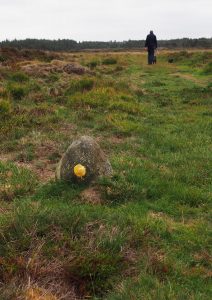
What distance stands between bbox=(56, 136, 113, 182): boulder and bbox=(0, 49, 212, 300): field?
0.16m

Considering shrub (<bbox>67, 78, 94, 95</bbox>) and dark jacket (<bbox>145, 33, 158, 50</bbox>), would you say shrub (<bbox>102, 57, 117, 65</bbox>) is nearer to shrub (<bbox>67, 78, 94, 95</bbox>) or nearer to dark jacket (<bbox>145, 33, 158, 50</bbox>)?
dark jacket (<bbox>145, 33, 158, 50</bbox>)

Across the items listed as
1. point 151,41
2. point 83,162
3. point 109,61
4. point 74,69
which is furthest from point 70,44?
point 83,162

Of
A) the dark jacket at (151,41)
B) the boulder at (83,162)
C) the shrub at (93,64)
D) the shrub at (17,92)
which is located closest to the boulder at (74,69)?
the shrub at (17,92)

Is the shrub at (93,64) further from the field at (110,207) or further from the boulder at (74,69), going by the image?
the field at (110,207)

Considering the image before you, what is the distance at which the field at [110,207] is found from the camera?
4156 millimetres

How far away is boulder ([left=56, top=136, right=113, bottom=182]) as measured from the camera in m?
6.60

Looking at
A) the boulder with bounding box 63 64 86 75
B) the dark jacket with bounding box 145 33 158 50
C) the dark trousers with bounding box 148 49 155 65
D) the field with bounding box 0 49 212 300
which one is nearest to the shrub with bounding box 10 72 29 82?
the boulder with bounding box 63 64 86 75

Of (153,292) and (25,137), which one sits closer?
(153,292)

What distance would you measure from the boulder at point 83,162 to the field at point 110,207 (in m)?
0.16

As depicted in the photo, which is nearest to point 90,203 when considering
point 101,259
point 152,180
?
point 152,180

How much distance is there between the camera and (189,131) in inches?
408

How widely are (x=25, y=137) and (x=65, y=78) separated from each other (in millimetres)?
9823

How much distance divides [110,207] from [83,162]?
909 millimetres

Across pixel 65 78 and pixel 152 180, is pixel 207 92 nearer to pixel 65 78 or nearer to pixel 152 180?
pixel 65 78
